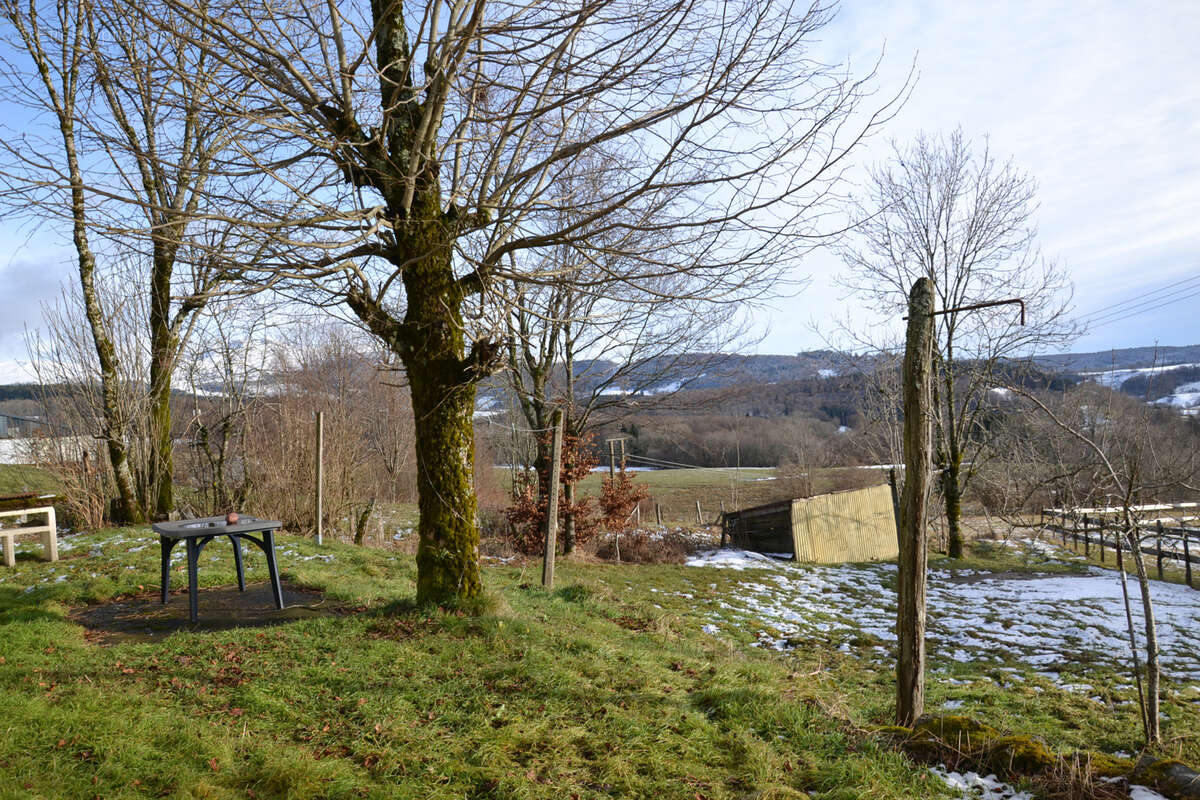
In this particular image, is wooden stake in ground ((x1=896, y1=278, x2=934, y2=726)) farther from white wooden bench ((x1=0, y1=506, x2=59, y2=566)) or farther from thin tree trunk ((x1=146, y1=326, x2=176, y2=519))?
thin tree trunk ((x1=146, y1=326, x2=176, y2=519))

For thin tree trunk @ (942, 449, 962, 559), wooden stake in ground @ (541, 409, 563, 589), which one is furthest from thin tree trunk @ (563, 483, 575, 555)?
thin tree trunk @ (942, 449, 962, 559)


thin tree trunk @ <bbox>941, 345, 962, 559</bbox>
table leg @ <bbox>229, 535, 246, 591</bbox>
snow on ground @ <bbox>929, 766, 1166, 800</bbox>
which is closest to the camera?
snow on ground @ <bbox>929, 766, 1166, 800</bbox>

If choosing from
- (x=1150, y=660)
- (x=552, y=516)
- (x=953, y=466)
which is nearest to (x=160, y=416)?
(x=552, y=516)

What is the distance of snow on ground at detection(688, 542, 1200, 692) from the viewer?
27.2 feet

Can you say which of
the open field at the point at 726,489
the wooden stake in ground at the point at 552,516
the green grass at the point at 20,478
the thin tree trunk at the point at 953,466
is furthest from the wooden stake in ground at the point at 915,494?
the green grass at the point at 20,478

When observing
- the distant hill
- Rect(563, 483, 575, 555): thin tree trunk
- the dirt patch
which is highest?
the distant hill

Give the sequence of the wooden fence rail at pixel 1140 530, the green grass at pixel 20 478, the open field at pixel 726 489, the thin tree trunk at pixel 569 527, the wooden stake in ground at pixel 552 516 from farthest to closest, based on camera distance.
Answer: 1. the open field at pixel 726 489
2. the green grass at pixel 20 478
3. the thin tree trunk at pixel 569 527
4. the wooden stake in ground at pixel 552 516
5. the wooden fence rail at pixel 1140 530

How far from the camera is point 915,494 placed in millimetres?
4258

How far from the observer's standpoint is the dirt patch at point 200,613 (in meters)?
5.40

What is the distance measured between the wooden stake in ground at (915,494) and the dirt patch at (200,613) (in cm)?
462

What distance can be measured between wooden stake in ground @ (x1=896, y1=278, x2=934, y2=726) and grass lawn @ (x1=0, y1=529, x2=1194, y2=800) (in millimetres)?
499

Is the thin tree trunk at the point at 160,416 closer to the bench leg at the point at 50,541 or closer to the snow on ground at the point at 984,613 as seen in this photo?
the bench leg at the point at 50,541

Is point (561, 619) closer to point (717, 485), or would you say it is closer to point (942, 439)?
point (942, 439)

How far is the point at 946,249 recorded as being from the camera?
1759 cm
